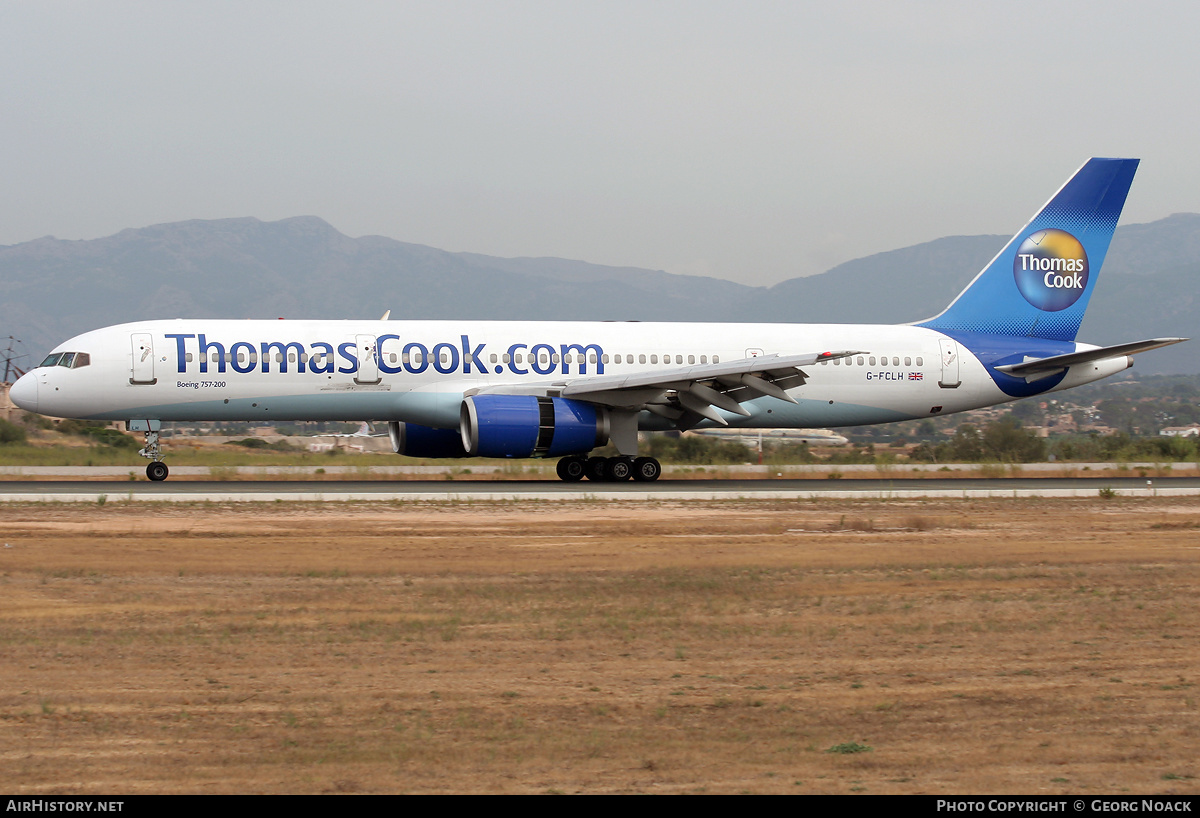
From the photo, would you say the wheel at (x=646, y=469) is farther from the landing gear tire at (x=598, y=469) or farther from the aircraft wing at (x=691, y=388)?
the aircraft wing at (x=691, y=388)

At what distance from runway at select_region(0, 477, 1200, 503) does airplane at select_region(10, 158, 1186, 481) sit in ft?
3.58

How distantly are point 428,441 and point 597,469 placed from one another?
156 inches

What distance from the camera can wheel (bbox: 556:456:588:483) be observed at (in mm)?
25391

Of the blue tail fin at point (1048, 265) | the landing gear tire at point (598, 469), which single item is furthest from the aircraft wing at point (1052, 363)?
the landing gear tire at point (598, 469)

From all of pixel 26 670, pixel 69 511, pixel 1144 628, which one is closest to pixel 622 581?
pixel 1144 628

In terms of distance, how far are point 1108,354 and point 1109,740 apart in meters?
22.8

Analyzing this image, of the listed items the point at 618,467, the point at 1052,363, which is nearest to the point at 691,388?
the point at 618,467

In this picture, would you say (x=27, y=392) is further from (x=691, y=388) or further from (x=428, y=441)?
(x=691, y=388)

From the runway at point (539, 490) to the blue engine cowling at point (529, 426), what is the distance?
2.67 ft

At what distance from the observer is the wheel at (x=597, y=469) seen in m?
25.2

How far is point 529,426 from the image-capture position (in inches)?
896

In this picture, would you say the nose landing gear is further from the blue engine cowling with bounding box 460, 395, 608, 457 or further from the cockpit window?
the blue engine cowling with bounding box 460, 395, 608, 457

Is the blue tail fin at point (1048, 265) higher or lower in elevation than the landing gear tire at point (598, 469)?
higher

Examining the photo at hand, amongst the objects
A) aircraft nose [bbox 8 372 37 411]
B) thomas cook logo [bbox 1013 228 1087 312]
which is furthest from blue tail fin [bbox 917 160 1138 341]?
aircraft nose [bbox 8 372 37 411]
